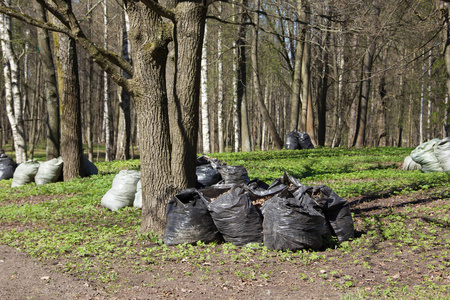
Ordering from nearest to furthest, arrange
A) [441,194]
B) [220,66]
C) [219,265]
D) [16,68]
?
[219,265], [441,194], [16,68], [220,66]

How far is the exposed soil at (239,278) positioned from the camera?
3.99m

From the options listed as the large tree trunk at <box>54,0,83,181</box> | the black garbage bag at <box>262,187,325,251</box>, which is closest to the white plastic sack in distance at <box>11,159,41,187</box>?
the large tree trunk at <box>54,0,83,181</box>

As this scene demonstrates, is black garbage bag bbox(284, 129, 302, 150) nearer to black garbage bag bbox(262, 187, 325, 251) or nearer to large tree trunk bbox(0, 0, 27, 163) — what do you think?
large tree trunk bbox(0, 0, 27, 163)

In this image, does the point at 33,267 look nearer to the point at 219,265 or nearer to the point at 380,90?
the point at 219,265

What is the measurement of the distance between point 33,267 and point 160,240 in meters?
1.56

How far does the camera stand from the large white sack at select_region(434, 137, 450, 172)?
9.85 meters

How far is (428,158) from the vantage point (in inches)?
404

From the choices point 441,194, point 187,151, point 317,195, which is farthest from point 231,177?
point 441,194

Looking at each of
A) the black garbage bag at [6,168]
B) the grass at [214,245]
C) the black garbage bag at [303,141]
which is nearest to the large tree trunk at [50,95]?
the black garbage bag at [6,168]

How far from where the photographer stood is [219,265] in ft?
15.3

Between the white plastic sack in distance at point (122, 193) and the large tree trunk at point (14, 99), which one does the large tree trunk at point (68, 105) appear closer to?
the white plastic sack in distance at point (122, 193)


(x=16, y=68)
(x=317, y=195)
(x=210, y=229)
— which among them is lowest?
→ (x=210, y=229)

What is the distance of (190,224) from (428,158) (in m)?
7.32

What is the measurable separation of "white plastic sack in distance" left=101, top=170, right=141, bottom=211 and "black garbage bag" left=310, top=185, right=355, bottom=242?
3668 millimetres
